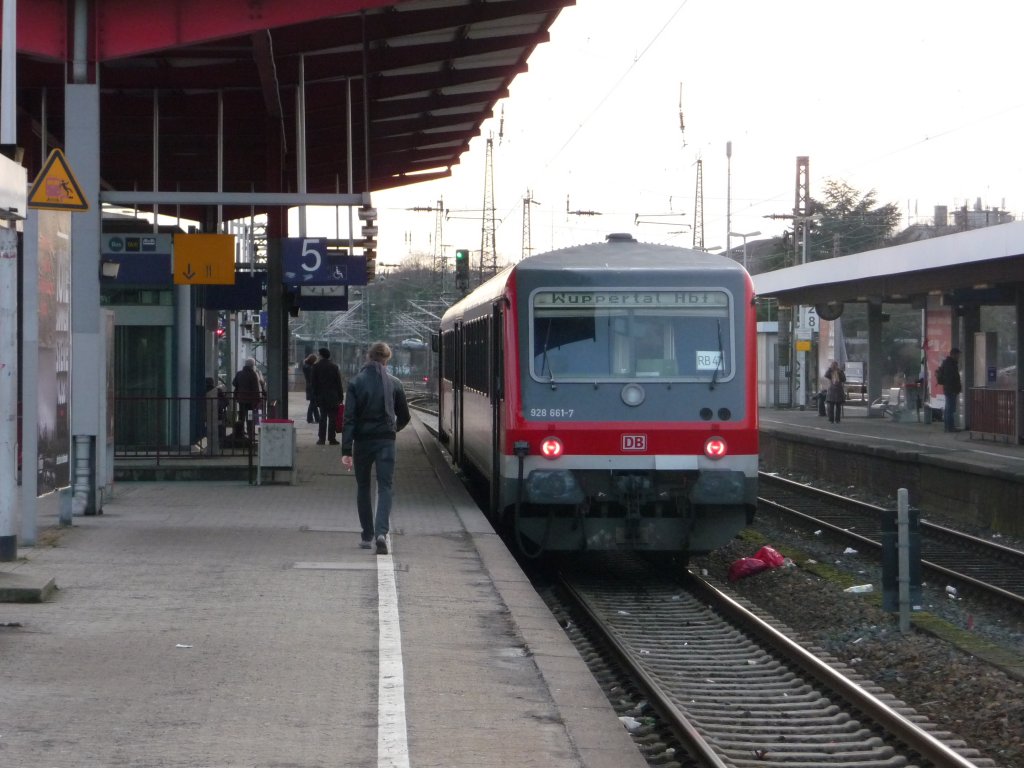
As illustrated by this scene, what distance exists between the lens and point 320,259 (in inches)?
679

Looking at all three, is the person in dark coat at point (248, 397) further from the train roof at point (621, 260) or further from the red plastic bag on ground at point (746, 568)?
the red plastic bag on ground at point (746, 568)

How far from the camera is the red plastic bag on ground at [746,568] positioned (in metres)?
13.8

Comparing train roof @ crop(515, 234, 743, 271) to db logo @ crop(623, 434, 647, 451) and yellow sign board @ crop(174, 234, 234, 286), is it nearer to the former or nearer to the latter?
db logo @ crop(623, 434, 647, 451)

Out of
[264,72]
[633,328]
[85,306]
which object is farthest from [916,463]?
[85,306]

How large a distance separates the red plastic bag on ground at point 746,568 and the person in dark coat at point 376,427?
152 inches

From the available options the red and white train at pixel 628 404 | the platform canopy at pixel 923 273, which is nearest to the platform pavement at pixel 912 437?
the platform canopy at pixel 923 273

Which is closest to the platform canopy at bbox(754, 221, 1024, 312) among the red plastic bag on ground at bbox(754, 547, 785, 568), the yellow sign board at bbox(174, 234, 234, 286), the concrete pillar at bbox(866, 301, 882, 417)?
the concrete pillar at bbox(866, 301, 882, 417)

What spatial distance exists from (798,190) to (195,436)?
36.1 meters

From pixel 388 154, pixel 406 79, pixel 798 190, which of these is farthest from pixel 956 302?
pixel 798 190

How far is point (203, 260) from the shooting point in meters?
15.9

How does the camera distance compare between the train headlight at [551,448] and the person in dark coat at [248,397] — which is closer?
the train headlight at [551,448]

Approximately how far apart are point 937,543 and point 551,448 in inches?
262

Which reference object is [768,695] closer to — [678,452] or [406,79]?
[678,452]

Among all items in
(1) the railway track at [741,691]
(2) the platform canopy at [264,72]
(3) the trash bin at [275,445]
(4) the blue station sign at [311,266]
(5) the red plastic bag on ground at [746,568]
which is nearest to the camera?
(1) the railway track at [741,691]
